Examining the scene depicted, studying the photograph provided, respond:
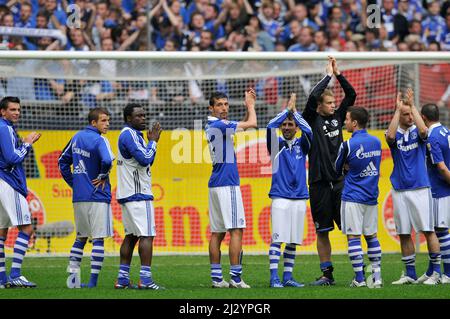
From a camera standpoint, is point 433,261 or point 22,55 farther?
point 22,55

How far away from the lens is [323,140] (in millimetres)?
12773

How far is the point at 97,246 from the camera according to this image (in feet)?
39.8

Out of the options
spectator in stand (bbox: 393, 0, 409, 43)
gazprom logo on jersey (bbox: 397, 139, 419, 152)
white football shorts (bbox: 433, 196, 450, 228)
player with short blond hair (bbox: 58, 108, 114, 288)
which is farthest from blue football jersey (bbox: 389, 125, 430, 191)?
spectator in stand (bbox: 393, 0, 409, 43)

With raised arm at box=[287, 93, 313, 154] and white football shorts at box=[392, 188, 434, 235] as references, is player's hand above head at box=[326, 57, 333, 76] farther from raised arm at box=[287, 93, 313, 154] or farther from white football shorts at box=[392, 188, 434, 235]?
white football shorts at box=[392, 188, 434, 235]

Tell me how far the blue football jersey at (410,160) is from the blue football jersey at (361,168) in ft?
1.87

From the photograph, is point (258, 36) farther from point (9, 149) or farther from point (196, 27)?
point (9, 149)

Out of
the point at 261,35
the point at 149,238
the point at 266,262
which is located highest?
the point at 261,35

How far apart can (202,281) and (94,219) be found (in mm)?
1838

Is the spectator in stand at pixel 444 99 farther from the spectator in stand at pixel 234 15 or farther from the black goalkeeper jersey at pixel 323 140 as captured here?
the black goalkeeper jersey at pixel 323 140

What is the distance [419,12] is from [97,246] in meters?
11.8

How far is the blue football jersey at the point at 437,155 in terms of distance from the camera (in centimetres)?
1240

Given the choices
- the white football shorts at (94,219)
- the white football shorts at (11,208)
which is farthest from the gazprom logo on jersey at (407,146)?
the white football shorts at (11,208)
